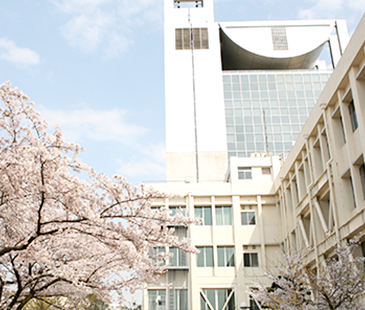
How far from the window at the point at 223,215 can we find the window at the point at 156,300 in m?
6.30

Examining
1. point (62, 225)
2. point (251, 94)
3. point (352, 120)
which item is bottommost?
point (62, 225)

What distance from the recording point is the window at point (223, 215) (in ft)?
112

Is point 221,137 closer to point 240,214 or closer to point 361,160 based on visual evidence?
point 240,214

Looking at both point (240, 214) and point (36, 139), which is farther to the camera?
point (240, 214)

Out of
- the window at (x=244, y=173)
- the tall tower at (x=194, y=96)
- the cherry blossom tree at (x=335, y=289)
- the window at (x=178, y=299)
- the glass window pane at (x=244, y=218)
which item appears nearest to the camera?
the cherry blossom tree at (x=335, y=289)

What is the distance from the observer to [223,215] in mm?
34438

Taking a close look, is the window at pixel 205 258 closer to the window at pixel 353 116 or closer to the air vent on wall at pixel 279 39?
the window at pixel 353 116

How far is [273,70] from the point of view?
6291 centimetres

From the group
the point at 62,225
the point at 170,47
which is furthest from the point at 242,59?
the point at 62,225

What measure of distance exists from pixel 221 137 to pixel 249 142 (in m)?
4.26

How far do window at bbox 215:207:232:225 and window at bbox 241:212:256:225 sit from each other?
922mm

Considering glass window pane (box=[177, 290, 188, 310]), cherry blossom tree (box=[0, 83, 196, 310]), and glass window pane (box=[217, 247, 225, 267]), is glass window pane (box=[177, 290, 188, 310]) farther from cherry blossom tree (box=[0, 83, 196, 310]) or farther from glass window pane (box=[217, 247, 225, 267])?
cherry blossom tree (box=[0, 83, 196, 310])

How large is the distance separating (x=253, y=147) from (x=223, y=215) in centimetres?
2494

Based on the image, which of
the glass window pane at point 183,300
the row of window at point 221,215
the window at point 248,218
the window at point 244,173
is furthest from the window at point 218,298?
the window at point 244,173
